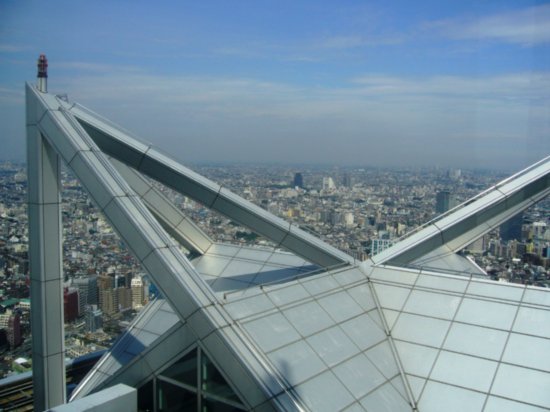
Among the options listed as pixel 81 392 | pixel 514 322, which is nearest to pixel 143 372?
pixel 81 392

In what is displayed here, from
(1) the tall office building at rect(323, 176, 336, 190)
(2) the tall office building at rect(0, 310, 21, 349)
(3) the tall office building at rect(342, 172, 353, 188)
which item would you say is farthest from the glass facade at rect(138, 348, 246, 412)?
(3) the tall office building at rect(342, 172, 353, 188)

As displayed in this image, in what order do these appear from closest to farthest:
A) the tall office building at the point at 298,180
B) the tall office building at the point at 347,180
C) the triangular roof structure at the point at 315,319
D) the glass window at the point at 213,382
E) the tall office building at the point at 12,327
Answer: the glass window at the point at 213,382, the triangular roof structure at the point at 315,319, the tall office building at the point at 12,327, the tall office building at the point at 298,180, the tall office building at the point at 347,180

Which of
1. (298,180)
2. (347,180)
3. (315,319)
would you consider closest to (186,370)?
(315,319)

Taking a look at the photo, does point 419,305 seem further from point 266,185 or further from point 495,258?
point 266,185

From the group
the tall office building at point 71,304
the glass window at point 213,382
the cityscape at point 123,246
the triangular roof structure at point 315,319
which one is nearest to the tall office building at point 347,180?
the cityscape at point 123,246

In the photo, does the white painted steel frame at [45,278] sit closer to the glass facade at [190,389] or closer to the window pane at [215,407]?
the glass facade at [190,389]

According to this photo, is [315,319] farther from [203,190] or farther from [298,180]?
[298,180]
